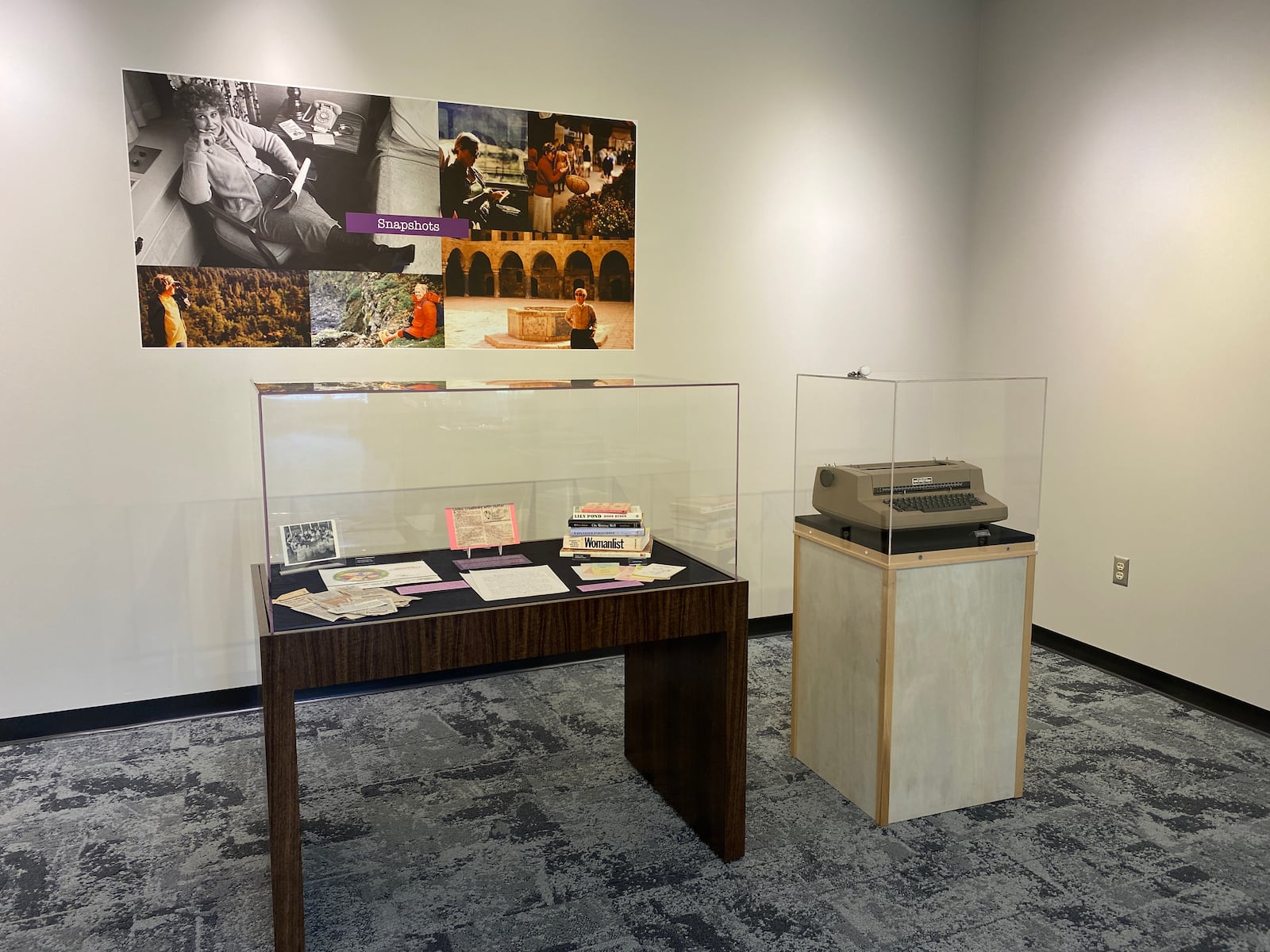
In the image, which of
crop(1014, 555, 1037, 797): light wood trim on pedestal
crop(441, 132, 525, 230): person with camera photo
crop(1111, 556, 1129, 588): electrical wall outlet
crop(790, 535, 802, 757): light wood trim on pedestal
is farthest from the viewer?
crop(1111, 556, 1129, 588): electrical wall outlet

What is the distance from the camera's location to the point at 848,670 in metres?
2.71

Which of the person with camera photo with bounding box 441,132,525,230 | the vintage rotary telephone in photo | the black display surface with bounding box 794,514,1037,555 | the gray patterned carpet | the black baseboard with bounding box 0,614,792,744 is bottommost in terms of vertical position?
the gray patterned carpet

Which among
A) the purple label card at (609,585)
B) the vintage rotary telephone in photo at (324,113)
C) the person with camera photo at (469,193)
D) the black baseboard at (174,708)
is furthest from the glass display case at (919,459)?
the vintage rotary telephone in photo at (324,113)

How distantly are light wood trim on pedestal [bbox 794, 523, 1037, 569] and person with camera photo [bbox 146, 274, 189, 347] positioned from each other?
233 centimetres

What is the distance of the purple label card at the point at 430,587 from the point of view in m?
2.23

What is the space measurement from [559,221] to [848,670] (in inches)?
84.0

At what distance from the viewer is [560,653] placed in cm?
238

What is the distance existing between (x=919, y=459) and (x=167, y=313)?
2.56 meters

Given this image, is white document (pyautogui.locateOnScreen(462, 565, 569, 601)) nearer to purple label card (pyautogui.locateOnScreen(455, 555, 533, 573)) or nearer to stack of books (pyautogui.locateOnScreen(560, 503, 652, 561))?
purple label card (pyautogui.locateOnScreen(455, 555, 533, 573))

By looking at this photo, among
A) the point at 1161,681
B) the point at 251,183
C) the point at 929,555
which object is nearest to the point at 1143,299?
the point at 1161,681

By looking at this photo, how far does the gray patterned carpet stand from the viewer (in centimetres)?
215

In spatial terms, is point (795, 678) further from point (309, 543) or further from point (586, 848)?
point (309, 543)

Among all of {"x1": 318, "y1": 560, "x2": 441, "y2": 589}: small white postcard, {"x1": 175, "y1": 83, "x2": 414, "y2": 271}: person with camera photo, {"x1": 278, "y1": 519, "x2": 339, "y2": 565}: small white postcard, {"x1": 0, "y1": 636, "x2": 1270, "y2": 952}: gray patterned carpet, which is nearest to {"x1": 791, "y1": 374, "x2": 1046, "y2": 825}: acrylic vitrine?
{"x1": 0, "y1": 636, "x2": 1270, "y2": 952}: gray patterned carpet

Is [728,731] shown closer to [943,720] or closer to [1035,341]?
[943,720]
